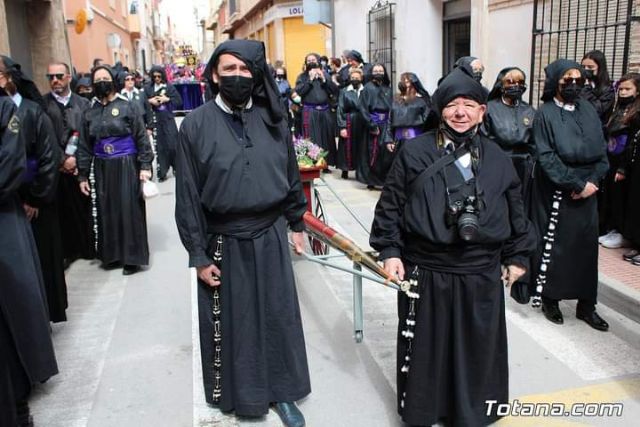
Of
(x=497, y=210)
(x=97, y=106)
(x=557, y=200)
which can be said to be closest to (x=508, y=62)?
(x=557, y=200)

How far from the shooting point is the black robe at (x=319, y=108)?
1096 cm

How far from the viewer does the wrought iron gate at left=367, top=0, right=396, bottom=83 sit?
12844 millimetres

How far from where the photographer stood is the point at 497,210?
2898 millimetres

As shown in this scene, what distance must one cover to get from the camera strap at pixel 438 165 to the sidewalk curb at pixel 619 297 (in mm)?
2739

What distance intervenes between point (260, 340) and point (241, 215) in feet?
2.18

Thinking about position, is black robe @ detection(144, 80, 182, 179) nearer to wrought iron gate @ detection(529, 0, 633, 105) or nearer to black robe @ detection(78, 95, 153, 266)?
black robe @ detection(78, 95, 153, 266)

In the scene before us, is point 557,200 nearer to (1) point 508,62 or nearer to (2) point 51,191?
(2) point 51,191

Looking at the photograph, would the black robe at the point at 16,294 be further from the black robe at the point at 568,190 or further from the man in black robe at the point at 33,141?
the black robe at the point at 568,190

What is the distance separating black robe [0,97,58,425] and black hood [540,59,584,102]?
3459 mm

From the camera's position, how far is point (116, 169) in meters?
5.93

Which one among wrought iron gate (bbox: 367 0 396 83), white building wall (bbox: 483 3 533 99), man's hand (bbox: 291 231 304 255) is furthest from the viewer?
wrought iron gate (bbox: 367 0 396 83)

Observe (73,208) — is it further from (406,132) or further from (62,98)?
(406,132)

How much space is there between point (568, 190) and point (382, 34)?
1012 centimetres

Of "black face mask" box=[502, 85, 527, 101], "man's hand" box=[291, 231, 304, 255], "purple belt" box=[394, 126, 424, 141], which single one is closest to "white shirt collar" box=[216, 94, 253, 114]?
"man's hand" box=[291, 231, 304, 255]
